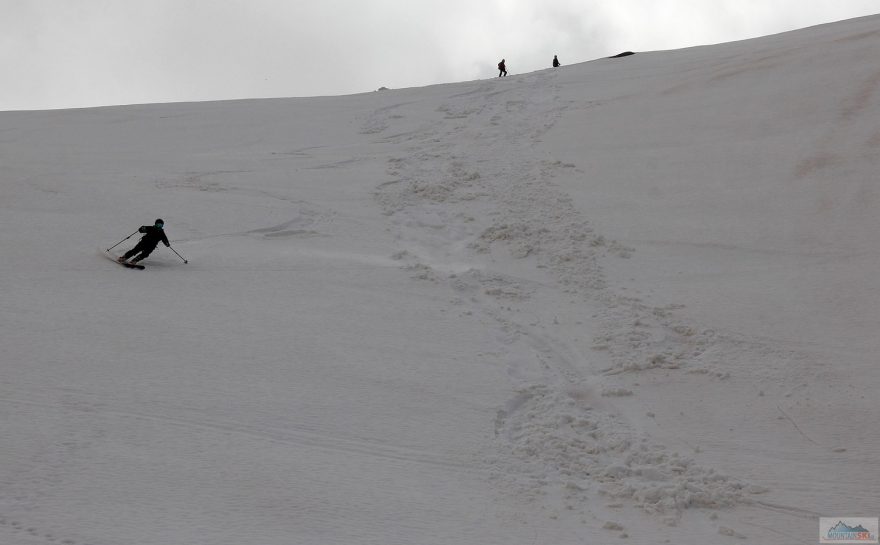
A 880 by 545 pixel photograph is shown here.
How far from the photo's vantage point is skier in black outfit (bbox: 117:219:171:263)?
8.59 m

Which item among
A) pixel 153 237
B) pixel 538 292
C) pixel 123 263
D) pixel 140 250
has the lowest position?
pixel 538 292

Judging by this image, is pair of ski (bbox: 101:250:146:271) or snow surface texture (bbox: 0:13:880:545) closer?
snow surface texture (bbox: 0:13:880:545)

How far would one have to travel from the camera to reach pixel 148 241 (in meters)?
8.66

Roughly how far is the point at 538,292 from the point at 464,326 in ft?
3.96

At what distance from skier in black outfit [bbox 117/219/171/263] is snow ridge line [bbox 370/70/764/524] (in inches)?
102

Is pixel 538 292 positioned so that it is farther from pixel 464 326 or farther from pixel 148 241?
pixel 148 241

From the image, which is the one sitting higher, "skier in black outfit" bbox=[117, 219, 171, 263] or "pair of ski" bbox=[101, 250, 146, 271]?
"skier in black outfit" bbox=[117, 219, 171, 263]

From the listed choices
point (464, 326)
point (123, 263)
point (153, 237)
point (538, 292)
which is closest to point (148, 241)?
point (153, 237)

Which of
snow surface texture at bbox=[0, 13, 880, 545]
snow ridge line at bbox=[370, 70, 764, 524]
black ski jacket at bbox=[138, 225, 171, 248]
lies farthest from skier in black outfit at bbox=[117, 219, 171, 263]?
snow ridge line at bbox=[370, 70, 764, 524]

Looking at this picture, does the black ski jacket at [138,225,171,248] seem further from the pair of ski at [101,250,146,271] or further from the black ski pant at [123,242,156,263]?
the pair of ski at [101,250,146,271]

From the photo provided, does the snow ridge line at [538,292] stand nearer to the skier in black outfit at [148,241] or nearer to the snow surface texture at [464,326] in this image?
the snow surface texture at [464,326]

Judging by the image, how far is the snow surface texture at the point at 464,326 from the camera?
506 cm

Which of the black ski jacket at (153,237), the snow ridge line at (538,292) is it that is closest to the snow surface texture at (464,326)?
the snow ridge line at (538,292)

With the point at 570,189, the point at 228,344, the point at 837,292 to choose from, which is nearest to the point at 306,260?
the point at 228,344
